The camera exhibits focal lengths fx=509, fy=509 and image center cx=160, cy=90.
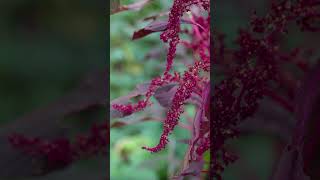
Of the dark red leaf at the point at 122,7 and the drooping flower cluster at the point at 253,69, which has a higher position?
the dark red leaf at the point at 122,7

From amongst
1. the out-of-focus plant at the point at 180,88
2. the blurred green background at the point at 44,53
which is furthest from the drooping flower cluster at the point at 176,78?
the blurred green background at the point at 44,53

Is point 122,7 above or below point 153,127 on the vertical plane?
above

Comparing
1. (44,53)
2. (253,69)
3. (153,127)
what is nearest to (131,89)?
(153,127)

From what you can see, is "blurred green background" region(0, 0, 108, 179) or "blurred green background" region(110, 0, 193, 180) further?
"blurred green background" region(110, 0, 193, 180)

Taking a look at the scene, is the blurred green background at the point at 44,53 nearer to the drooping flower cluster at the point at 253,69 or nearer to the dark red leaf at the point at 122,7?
the dark red leaf at the point at 122,7

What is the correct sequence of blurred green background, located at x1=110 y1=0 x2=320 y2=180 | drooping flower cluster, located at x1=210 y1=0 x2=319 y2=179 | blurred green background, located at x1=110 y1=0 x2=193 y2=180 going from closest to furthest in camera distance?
drooping flower cluster, located at x1=210 y1=0 x2=319 y2=179
blurred green background, located at x1=110 y1=0 x2=320 y2=180
blurred green background, located at x1=110 y1=0 x2=193 y2=180

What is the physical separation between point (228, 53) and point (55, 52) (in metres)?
0.28

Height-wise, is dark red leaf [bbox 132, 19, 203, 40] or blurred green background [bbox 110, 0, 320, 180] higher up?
dark red leaf [bbox 132, 19, 203, 40]

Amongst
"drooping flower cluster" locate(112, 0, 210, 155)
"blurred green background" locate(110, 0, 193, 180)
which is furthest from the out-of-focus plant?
"blurred green background" locate(110, 0, 193, 180)

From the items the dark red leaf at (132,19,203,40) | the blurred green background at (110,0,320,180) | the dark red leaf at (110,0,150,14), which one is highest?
the dark red leaf at (110,0,150,14)

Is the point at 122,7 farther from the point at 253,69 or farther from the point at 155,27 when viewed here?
the point at 253,69

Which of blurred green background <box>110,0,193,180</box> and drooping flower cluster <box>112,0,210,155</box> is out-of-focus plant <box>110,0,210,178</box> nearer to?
drooping flower cluster <box>112,0,210,155</box>

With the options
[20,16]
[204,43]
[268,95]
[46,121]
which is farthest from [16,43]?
[268,95]

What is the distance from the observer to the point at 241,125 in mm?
816
